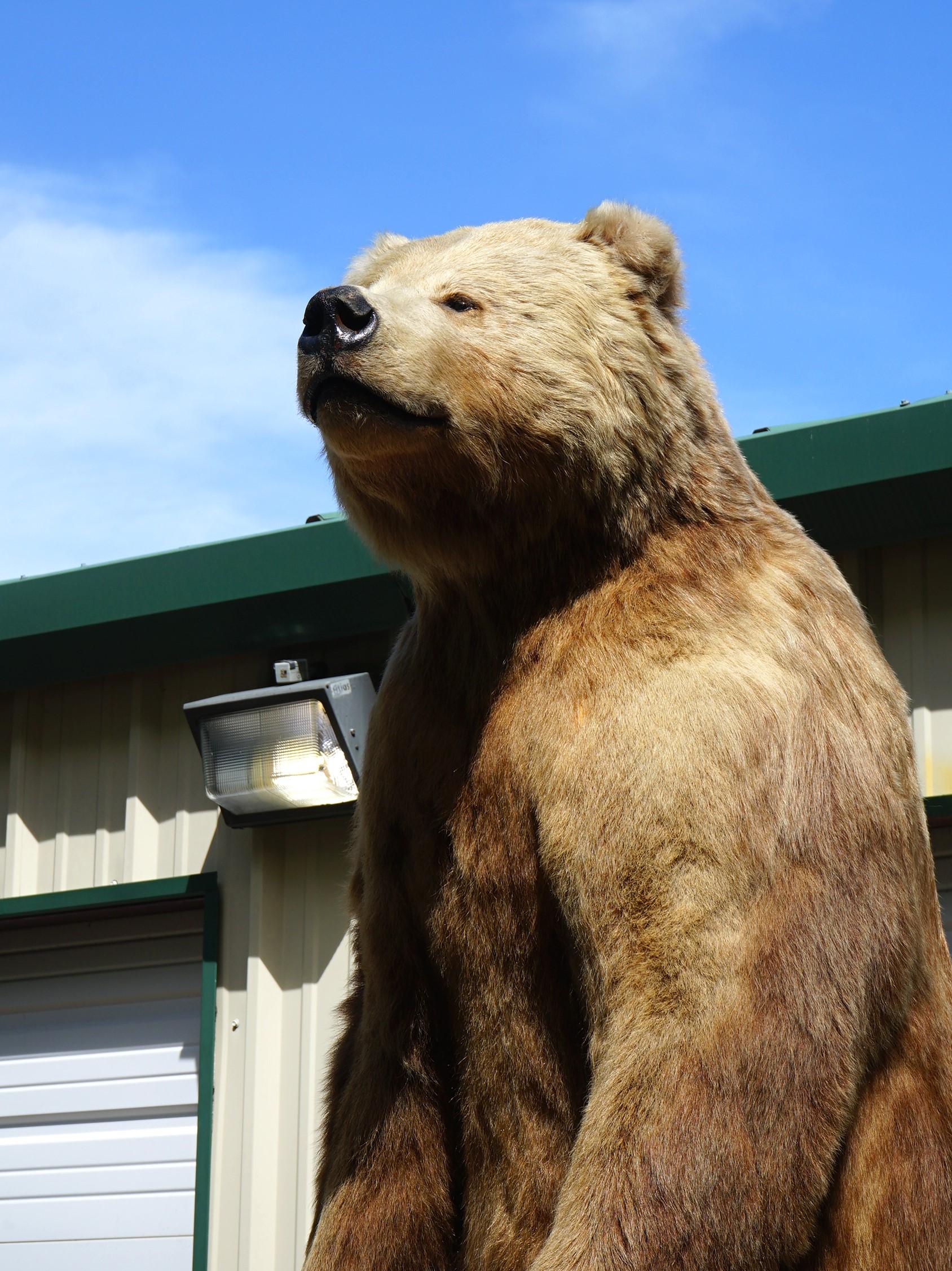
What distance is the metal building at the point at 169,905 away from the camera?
17.3ft

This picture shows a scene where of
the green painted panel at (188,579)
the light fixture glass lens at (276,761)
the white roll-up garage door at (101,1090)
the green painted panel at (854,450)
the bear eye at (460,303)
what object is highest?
the green painted panel at (188,579)

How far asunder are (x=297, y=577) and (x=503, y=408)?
3169mm

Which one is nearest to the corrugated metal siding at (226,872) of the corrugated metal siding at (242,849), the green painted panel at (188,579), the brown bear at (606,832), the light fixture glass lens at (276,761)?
the corrugated metal siding at (242,849)

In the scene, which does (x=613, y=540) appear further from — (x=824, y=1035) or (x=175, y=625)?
(x=175, y=625)

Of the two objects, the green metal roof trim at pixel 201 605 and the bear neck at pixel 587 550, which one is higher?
the green metal roof trim at pixel 201 605

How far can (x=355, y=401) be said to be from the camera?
84.4 inches

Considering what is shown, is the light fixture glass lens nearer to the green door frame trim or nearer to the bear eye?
the green door frame trim

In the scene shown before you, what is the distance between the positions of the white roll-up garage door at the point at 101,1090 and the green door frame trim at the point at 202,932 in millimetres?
130

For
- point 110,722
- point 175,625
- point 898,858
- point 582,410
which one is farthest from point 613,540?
point 110,722

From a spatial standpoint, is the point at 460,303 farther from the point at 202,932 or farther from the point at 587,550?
the point at 202,932

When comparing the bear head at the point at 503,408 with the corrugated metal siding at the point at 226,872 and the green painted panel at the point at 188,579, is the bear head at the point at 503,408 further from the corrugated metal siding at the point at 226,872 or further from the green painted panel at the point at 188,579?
the corrugated metal siding at the point at 226,872

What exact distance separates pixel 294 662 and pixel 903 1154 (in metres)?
3.56

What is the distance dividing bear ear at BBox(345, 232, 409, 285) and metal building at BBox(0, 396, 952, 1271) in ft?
7.07

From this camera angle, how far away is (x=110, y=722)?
6.07 meters
